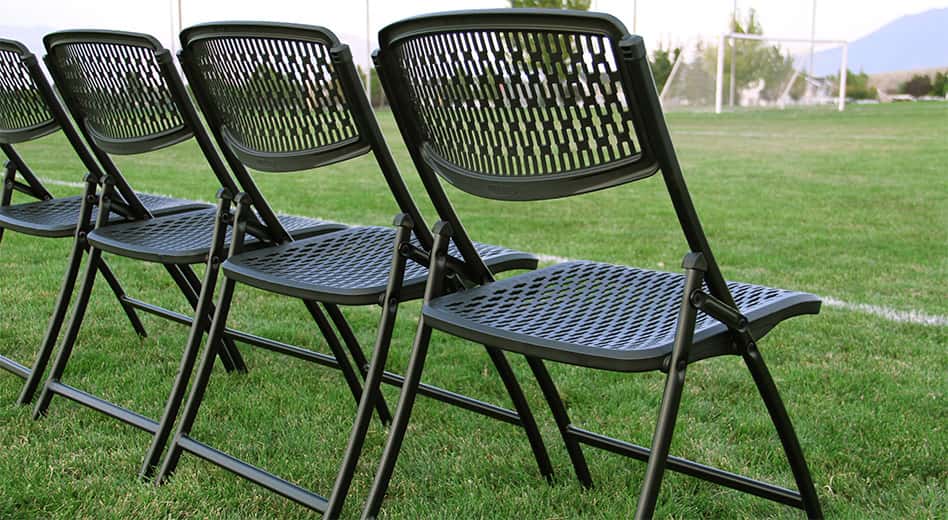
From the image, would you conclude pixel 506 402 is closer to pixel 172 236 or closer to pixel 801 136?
pixel 172 236

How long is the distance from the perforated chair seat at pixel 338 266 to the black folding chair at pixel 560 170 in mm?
152

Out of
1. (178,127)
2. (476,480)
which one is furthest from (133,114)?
(476,480)

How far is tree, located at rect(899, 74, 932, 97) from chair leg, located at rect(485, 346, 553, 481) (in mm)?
41857

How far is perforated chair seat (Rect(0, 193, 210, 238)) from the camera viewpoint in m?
2.85

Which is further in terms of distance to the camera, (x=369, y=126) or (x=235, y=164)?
(x=235, y=164)

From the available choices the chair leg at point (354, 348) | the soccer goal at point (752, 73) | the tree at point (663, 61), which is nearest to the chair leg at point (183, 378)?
the chair leg at point (354, 348)

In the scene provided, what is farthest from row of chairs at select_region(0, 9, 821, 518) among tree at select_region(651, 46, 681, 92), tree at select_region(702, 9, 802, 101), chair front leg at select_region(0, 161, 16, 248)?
tree at select_region(651, 46, 681, 92)

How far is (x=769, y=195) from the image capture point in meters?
8.26

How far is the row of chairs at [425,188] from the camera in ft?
4.96

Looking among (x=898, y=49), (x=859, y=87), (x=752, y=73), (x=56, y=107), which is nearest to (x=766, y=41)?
(x=752, y=73)

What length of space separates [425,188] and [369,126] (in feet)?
1.18

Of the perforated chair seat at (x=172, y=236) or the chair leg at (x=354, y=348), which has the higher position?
the perforated chair seat at (x=172, y=236)

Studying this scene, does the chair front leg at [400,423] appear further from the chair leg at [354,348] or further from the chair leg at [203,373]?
the chair leg at [354,348]

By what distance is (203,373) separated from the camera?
226 centimetres
